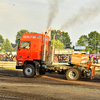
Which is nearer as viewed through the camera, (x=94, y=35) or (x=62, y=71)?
(x=62, y=71)

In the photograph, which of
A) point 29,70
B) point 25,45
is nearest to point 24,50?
point 25,45

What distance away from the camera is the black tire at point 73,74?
13.8 m

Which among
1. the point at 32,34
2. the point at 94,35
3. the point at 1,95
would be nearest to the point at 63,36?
the point at 94,35

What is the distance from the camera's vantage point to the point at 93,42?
8994 centimetres

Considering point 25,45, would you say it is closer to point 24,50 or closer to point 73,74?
point 24,50

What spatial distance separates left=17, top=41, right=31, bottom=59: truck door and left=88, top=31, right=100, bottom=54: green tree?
76.5m

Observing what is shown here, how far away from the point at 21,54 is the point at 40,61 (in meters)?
1.64

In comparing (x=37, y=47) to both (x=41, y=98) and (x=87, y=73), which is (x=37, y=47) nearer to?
(x=87, y=73)

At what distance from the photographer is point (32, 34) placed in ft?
50.8

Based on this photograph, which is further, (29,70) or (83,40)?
(83,40)

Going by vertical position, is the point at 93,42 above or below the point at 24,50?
above

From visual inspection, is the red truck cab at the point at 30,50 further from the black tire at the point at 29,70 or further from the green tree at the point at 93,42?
the green tree at the point at 93,42

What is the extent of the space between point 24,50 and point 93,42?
78136 millimetres

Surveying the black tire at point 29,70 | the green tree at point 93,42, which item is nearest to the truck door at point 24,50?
the black tire at point 29,70
